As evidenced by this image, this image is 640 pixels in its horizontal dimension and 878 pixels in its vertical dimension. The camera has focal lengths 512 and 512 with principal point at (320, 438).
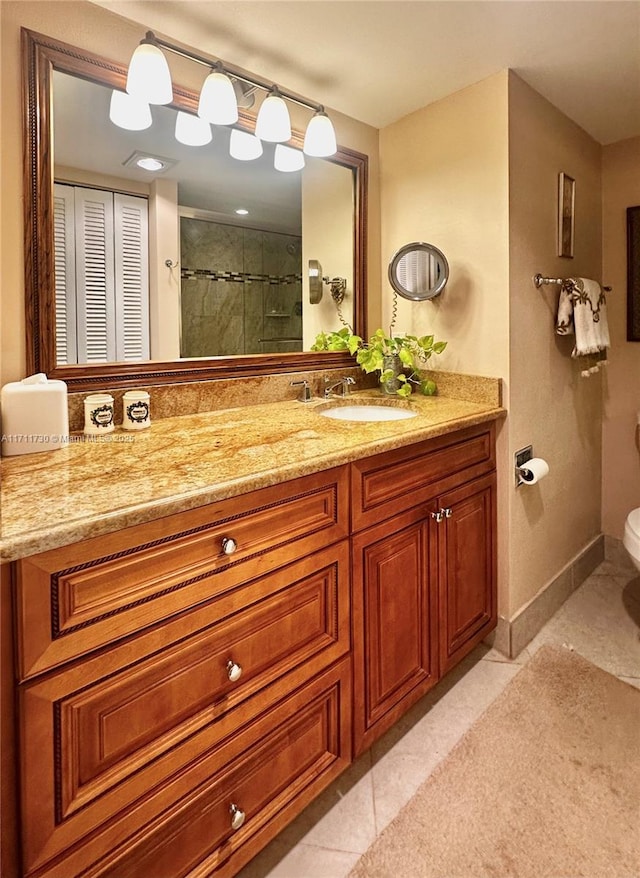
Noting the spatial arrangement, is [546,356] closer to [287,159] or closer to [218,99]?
[287,159]

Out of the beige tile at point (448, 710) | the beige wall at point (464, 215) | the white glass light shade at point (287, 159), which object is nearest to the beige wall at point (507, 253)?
the beige wall at point (464, 215)

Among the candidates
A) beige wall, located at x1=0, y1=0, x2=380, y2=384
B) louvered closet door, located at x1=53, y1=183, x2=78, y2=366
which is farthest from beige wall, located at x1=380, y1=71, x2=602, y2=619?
louvered closet door, located at x1=53, y1=183, x2=78, y2=366

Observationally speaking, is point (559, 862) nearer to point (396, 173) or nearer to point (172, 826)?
point (172, 826)

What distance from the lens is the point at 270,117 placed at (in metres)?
1.63

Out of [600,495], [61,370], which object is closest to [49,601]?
[61,370]

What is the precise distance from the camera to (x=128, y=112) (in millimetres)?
1438

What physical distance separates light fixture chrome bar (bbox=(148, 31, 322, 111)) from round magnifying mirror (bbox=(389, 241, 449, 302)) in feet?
1.92

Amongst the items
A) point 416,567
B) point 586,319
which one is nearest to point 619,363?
point 586,319

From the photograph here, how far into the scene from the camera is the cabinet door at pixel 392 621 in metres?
1.31

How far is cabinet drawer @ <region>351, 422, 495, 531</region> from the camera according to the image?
1291 mm

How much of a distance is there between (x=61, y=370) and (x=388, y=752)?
1.42 m

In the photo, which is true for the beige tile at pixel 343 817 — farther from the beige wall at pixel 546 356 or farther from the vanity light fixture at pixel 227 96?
the vanity light fixture at pixel 227 96

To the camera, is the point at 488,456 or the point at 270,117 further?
the point at 488,456

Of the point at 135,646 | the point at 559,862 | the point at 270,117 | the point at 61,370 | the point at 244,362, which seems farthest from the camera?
the point at 244,362
